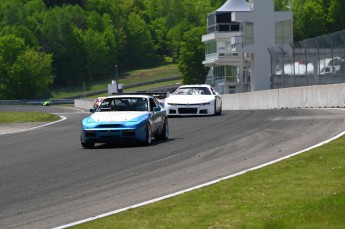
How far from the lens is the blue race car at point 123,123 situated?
22266mm

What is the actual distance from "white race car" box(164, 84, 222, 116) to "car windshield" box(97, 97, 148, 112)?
516 inches

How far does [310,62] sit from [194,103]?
46.1 ft

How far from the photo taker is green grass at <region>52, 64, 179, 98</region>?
563 ft

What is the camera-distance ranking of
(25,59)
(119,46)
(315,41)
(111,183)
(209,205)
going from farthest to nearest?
1. (119,46)
2. (25,59)
3. (315,41)
4. (111,183)
5. (209,205)

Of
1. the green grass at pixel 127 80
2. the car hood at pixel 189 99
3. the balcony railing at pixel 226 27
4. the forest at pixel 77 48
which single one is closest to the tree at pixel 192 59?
the forest at pixel 77 48

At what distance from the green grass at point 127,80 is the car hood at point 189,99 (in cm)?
12959

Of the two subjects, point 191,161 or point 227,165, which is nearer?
point 227,165

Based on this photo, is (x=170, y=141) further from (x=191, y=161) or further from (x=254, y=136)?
(x=191, y=161)

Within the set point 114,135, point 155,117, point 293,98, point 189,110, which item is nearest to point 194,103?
point 189,110

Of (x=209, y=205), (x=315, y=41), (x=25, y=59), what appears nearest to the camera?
(x=209, y=205)

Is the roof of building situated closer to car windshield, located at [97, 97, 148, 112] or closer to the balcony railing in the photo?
the balcony railing

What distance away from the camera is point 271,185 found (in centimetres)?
1326

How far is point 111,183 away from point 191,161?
311cm

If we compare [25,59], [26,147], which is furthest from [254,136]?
[25,59]
